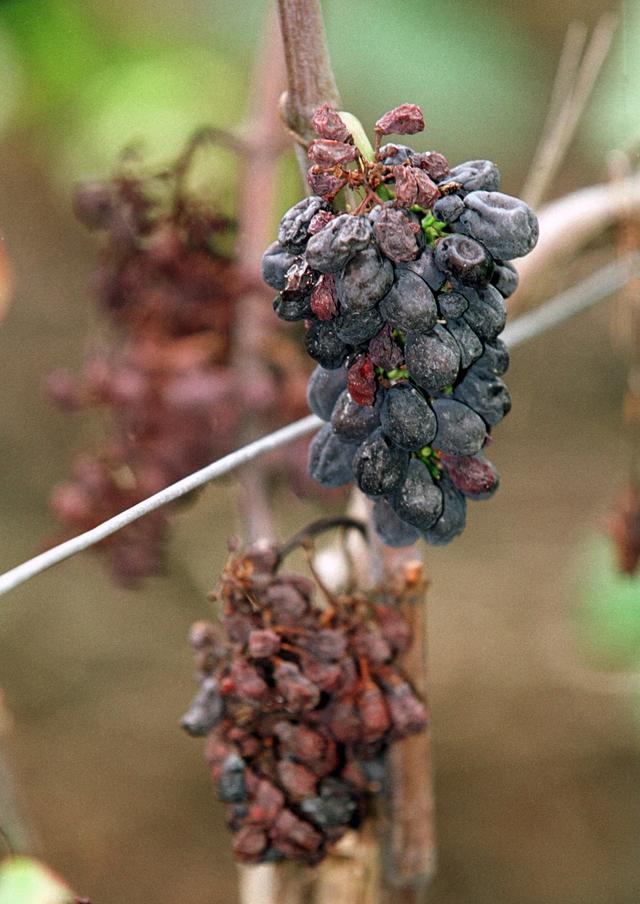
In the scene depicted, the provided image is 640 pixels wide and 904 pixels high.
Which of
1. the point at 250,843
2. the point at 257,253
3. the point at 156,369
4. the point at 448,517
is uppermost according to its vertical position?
the point at 257,253

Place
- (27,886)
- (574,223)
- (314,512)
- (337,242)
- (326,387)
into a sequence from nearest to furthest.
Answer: (337,242) < (326,387) < (27,886) < (574,223) < (314,512)

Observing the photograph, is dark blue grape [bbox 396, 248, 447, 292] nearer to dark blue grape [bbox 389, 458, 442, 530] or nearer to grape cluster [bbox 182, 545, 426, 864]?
dark blue grape [bbox 389, 458, 442, 530]

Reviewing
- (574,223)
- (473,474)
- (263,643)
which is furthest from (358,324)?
(574,223)

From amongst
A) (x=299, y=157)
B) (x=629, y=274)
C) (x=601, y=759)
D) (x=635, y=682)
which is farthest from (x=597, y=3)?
(x=299, y=157)

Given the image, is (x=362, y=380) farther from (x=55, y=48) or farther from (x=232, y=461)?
(x=55, y=48)

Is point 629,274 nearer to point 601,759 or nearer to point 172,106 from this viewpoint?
point 172,106

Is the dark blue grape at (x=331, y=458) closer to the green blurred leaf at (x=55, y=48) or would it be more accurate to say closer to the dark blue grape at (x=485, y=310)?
the dark blue grape at (x=485, y=310)
